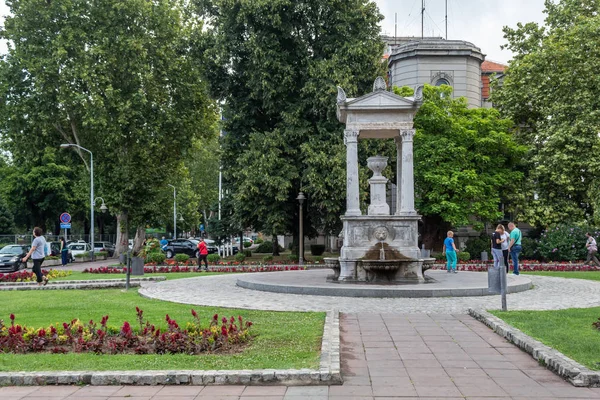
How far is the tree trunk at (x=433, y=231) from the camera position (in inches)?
1423

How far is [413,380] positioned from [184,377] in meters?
2.55

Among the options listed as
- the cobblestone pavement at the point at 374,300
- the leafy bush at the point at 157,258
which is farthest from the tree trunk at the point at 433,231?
the cobblestone pavement at the point at 374,300

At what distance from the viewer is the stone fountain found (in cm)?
1667

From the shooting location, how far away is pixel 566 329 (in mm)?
9180

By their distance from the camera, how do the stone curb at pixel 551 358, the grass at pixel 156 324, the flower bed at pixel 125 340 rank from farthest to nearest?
the flower bed at pixel 125 340, the grass at pixel 156 324, the stone curb at pixel 551 358

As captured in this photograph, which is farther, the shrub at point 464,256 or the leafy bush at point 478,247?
the leafy bush at point 478,247

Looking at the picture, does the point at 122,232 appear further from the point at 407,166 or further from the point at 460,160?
the point at 407,166

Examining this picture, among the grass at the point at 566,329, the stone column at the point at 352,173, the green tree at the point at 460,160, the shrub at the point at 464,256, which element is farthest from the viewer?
the green tree at the point at 460,160

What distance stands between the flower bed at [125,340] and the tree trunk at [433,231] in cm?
2905

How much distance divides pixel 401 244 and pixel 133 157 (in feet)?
86.2

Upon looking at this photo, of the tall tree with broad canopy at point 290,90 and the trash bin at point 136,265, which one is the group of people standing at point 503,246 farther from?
the trash bin at point 136,265

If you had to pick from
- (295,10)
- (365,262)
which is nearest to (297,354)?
(365,262)

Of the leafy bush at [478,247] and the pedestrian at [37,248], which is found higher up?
the pedestrian at [37,248]

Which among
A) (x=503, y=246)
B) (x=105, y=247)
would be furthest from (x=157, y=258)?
(x=105, y=247)
